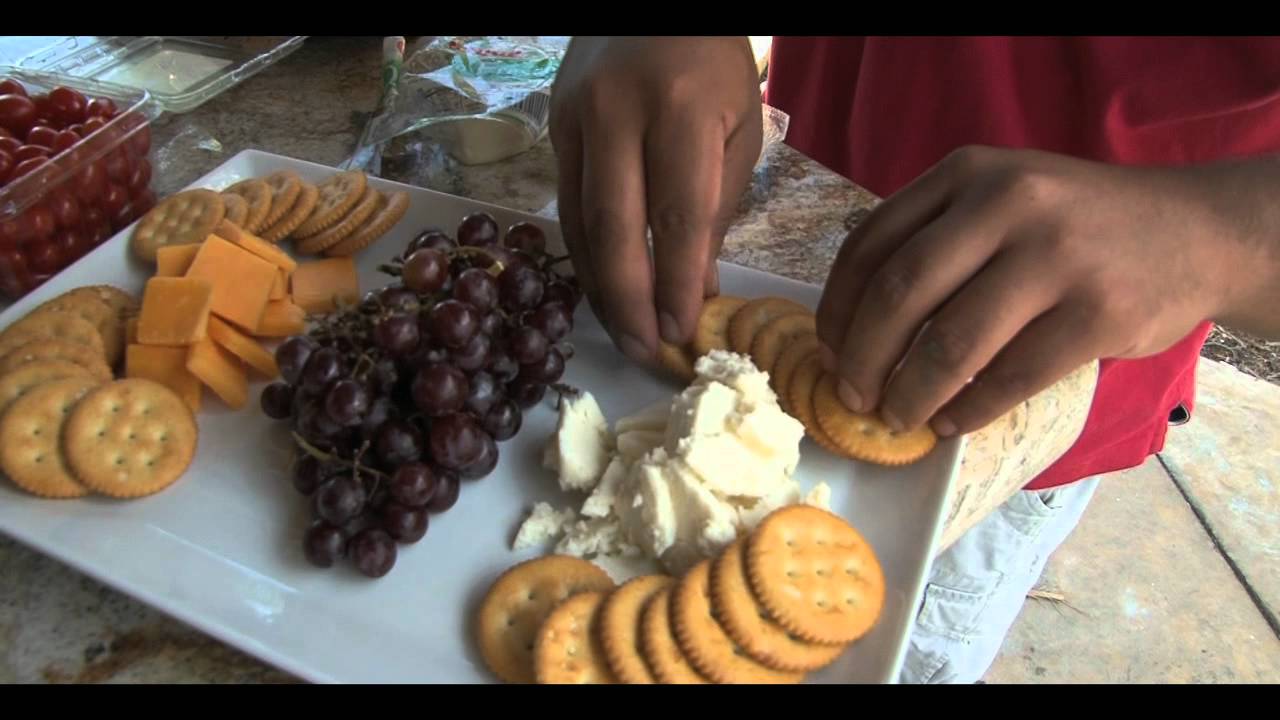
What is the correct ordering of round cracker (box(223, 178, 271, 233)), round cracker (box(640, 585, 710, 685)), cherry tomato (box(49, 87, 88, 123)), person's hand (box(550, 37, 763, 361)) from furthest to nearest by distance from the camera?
cherry tomato (box(49, 87, 88, 123))
round cracker (box(223, 178, 271, 233))
person's hand (box(550, 37, 763, 361))
round cracker (box(640, 585, 710, 685))

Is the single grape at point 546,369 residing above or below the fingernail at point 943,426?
below

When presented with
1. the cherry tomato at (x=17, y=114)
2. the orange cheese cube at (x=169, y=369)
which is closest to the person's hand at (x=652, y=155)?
the orange cheese cube at (x=169, y=369)

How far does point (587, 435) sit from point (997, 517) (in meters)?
0.65

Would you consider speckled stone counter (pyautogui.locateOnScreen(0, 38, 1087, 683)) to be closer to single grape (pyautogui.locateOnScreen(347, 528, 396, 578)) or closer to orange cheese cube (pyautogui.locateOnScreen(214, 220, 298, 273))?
single grape (pyautogui.locateOnScreen(347, 528, 396, 578))

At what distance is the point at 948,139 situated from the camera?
41.2 inches

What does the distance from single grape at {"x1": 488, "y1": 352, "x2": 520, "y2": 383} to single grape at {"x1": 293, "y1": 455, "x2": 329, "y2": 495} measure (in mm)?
177

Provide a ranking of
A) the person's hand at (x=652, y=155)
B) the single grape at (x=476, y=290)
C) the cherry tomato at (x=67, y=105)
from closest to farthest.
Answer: the person's hand at (x=652, y=155) → the single grape at (x=476, y=290) → the cherry tomato at (x=67, y=105)

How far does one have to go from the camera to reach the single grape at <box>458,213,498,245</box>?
38.5 inches

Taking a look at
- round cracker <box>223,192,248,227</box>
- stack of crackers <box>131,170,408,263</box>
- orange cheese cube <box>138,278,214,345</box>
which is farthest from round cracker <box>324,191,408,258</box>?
orange cheese cube <box>138,278,214,345</box>

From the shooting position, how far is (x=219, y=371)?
0.89 m

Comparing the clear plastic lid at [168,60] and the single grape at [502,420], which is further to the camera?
the clear plastic lid at [168,60]

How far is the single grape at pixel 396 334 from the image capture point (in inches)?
30.9

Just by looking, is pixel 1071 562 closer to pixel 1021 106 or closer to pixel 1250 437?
pixel 1250 437

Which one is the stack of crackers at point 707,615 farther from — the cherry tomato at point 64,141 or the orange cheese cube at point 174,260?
the cherry tomato at point 64,141
